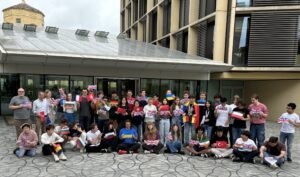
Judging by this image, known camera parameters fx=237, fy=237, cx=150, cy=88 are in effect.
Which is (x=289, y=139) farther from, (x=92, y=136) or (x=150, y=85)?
(x=150, y=85)

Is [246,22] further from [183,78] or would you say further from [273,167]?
[273,167]

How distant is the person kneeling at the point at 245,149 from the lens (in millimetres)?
6604

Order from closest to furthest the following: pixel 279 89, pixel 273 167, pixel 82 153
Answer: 1. pixel 273 167
2. pixel 82 153
3. pixel 279 89

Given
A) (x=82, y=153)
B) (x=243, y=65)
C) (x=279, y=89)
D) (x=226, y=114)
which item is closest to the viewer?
(x=82, y=153)

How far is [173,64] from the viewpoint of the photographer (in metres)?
12.1

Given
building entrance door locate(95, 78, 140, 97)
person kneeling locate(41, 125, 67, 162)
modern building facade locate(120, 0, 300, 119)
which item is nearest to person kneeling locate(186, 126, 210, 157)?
person kneeling locate(41, 125, 67, 162)

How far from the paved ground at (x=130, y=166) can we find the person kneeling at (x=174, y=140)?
0.93ft

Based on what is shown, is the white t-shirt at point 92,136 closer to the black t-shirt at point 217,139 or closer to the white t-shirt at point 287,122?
the black t-shirt at point 217,139

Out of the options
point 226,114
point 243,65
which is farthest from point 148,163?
point 243,65

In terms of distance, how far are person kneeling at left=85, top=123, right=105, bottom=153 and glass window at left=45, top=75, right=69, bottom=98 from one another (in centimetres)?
657

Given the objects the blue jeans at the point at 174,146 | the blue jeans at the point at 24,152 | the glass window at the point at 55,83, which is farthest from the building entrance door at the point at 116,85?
the blue jeans at the point at 24,152

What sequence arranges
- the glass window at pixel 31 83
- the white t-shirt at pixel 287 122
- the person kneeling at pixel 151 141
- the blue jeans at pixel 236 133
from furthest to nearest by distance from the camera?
the glass window at pixel 31 83 < the blue jeans at pixel 236 133 < the person kneeling at pixel 151 141 < the white t-shirt at pixel 287 122

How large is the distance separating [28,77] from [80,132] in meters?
6.69

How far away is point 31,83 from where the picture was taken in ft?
41.0
